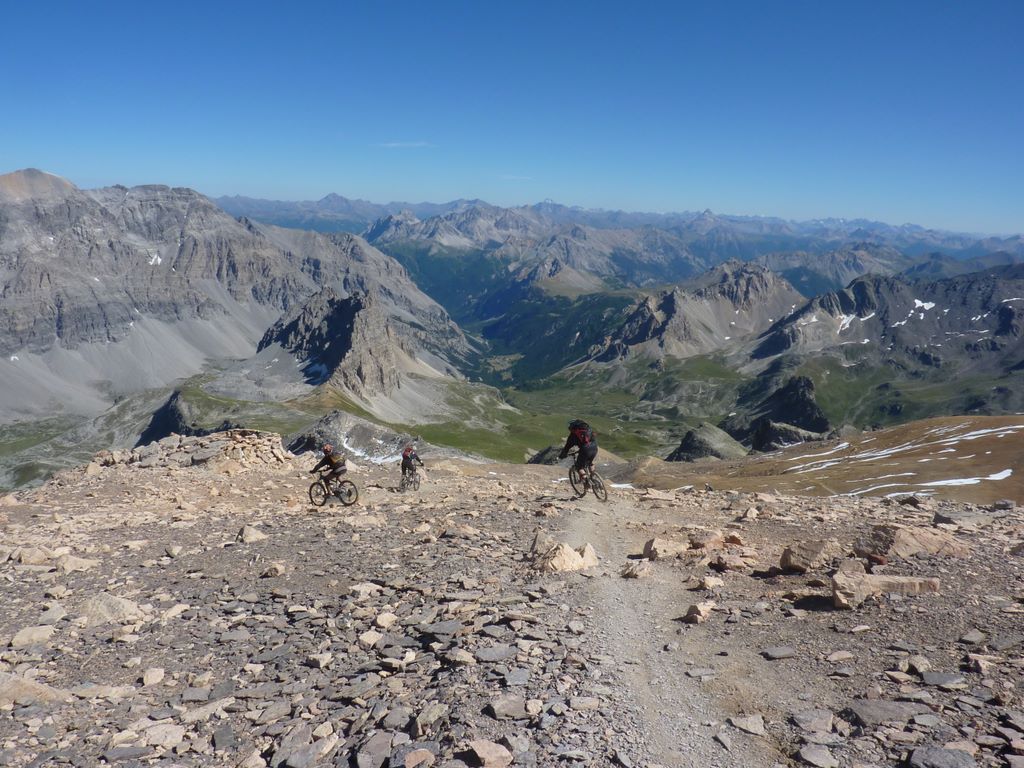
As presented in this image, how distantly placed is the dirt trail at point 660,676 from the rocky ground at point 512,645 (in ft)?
0.16

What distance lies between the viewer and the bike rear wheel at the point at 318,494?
30.4 m

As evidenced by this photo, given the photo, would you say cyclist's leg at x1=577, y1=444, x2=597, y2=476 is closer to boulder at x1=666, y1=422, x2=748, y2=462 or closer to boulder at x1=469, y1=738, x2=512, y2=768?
boulder at x1=469, y1=738, x2=512, y2=768

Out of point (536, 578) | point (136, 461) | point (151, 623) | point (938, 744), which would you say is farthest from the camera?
point (136, 461)

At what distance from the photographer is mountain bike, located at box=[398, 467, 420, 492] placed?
3508cm

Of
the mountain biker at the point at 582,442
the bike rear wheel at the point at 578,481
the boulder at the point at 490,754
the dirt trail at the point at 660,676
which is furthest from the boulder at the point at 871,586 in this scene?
the bike rear wheel at the point at 578,481

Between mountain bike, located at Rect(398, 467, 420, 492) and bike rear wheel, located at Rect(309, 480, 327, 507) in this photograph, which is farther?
mountain bike, located at Rect(398, 467, 420, 492)

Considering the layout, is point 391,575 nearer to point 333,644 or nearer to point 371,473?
point 333,644

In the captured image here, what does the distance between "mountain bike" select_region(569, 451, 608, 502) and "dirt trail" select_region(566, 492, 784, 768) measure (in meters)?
10.3

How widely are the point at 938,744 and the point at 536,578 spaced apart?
9.72 m

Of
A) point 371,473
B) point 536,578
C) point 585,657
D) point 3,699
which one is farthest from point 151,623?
point 371,473

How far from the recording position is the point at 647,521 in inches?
1019

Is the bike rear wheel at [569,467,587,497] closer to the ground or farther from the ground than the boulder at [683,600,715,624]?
closer to the ground

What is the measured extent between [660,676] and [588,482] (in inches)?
759

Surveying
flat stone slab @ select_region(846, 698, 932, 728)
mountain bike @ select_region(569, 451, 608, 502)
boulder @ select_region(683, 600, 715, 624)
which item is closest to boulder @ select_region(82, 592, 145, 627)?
boulder @ select_region(683, 600, 715, 624)
